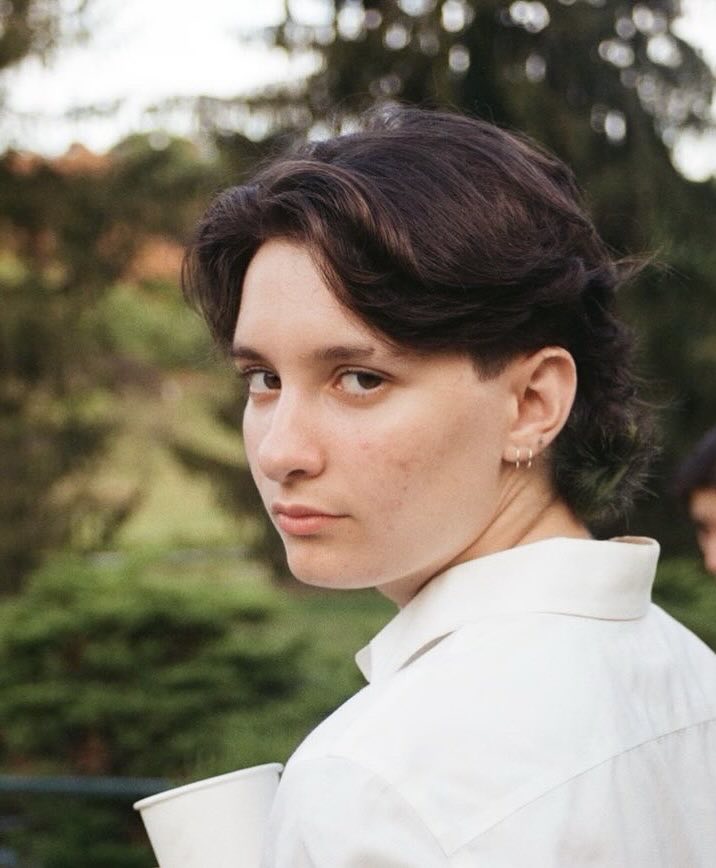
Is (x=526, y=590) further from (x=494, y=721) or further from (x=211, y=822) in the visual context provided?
(x=211, y=822)

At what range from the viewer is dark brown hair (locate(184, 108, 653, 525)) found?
4.24 ft

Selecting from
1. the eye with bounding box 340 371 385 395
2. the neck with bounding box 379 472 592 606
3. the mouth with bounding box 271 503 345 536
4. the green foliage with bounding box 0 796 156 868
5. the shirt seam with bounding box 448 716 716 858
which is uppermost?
the eye with bounding box 340 371 385 395

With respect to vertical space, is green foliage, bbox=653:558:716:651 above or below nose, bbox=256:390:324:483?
below

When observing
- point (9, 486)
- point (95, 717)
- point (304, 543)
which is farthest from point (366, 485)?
point (9, 486)

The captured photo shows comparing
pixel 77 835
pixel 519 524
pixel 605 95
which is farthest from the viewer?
pixel 605 95

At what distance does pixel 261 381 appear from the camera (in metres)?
1.42

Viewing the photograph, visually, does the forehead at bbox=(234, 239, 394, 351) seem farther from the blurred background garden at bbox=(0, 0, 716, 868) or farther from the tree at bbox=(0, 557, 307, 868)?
the tree at bbox=(0, 557, 307, 868)

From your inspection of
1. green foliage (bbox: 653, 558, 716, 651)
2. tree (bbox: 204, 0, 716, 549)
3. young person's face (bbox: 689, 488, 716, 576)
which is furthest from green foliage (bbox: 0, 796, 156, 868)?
tree (bbox: 204, 0, 716, 549)

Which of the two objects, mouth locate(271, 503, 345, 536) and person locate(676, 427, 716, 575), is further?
person locate(676, 427, 716, 575)

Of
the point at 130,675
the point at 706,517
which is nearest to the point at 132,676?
the point at 130,675

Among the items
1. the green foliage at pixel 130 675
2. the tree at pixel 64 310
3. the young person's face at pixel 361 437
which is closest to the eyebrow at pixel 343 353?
the young person's face at pixel 361 437

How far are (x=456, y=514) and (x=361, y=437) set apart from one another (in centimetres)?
13

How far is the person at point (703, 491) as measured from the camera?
3.85 m

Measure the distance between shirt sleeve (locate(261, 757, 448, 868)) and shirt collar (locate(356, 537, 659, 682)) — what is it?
24 centimetres
